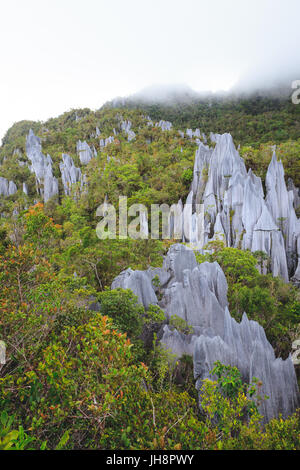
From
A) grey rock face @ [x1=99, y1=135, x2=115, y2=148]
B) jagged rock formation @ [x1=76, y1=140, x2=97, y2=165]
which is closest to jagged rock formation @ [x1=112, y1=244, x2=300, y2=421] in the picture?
jagged rock formation @ [x1=76, y1=140, x2=97, y2=165]

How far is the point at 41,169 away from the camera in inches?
1683

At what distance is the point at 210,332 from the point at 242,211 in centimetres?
1483

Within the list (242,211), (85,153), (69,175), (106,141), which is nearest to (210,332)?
(242,211)

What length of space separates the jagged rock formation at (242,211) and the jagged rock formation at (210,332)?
9393 mm

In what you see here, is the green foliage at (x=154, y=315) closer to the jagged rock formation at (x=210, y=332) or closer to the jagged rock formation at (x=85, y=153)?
the jagged rock formation at (x=210, y=332)

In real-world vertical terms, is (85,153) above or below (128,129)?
below

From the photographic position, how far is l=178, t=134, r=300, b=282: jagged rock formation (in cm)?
1916

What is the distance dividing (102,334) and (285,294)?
43.1 ft

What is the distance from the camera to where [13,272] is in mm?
5059

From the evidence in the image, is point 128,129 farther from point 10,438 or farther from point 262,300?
point 10,438

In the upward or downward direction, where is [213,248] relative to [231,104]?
downward

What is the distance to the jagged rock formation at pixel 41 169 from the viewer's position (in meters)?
38.7

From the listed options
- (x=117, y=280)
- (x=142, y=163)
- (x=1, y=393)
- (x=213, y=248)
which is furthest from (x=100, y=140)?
(x=1, y=393)

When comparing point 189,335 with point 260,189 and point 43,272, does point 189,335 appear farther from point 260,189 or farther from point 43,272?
point 260,189
